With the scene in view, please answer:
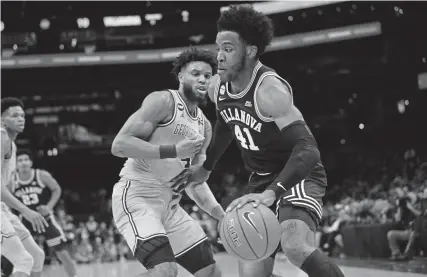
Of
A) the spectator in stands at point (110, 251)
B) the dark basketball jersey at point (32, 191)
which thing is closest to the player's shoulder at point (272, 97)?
the dark basketball jersey at point (32, 191)

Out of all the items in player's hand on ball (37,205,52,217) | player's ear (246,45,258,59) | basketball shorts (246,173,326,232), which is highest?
player's ear (246,45,258,59)

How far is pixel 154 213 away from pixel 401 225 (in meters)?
6.94

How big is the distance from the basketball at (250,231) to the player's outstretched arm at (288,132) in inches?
5.6

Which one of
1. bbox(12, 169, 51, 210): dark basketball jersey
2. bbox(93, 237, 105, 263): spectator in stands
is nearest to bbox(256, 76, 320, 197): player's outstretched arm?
bbox(12, 169, 51, 210): dark basketball jersey

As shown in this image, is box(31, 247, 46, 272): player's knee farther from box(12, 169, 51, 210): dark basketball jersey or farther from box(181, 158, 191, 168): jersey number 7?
box(181, 158, 191, 168): jersey number 7

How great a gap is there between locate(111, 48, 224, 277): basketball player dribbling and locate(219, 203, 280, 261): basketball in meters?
0.80

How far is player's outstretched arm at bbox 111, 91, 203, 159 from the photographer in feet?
13.3

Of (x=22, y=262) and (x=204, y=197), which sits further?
(x=22, y=262)

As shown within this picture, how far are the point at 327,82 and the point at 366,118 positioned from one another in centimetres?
189

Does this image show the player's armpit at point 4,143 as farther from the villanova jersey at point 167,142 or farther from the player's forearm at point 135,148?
the player's forearm at point 135,148

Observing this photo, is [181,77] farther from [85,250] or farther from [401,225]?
[85,250]

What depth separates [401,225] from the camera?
33.7ft

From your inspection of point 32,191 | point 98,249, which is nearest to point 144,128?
point 32,191

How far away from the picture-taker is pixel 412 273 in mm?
7836
